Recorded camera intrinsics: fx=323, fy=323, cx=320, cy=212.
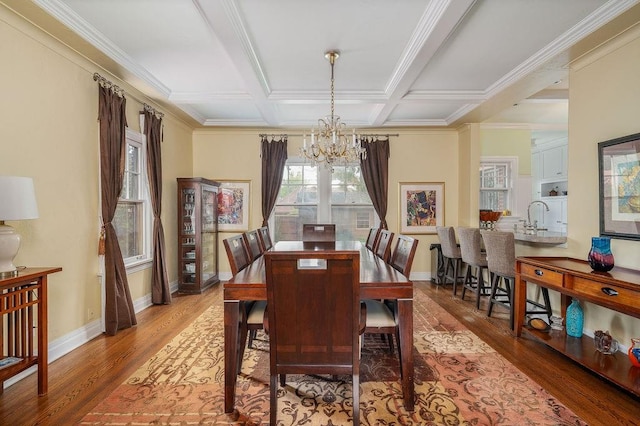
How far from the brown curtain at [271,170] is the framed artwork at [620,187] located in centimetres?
418

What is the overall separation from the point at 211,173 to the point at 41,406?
4.15 metres

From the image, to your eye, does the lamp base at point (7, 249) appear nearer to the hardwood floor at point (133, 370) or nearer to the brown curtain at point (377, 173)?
the hardwood floor at point (133, 370)

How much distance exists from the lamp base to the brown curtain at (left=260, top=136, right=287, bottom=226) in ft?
12.0

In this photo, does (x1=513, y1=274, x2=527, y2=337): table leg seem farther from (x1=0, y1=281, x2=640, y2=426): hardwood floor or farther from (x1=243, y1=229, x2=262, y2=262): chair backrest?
(x1=243, y1=229, x2=262, y2=262): chair backrest

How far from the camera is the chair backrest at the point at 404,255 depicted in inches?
94.2

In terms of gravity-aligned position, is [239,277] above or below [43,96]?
below

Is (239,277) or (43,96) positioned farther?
(43,96)

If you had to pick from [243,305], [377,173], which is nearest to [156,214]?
[243,305]

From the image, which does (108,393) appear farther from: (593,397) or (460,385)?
(593,397)

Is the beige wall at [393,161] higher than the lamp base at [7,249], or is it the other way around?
the beige wall at [393,161]

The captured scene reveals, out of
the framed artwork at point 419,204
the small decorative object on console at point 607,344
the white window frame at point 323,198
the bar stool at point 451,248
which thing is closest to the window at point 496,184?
the framed artwork at point 419,204

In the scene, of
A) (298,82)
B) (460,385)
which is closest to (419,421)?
(460,385)

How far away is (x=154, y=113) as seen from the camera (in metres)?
4.23

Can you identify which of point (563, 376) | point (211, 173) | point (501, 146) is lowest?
point (563, 376)
